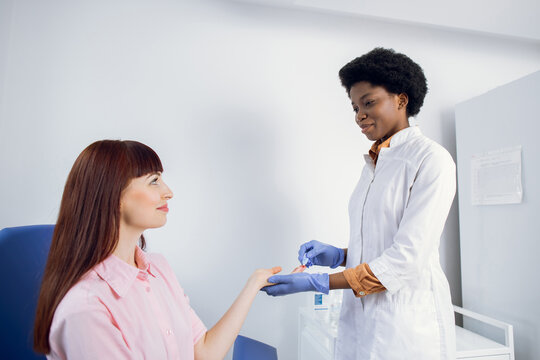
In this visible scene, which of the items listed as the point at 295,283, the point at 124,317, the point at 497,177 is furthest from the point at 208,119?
the point at 497,177

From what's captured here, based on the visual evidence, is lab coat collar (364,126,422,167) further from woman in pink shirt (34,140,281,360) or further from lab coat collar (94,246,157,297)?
lab coat collar (94,246,157,297)

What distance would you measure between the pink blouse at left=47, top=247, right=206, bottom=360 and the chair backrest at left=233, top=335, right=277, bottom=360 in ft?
→ 0.63

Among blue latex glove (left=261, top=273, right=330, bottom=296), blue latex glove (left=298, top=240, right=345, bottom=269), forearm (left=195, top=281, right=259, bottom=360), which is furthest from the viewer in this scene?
blue latex glove (left=298, top=240, right=345, bottom=269)

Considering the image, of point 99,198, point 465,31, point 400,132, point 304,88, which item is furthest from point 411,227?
point 465,31

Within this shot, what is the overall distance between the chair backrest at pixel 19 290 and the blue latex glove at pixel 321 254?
842mm

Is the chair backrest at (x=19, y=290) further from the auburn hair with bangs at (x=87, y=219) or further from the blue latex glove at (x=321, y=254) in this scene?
the blue latex glove at (x=321, y=254)

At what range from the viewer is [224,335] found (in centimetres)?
97

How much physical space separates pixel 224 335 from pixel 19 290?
545 mm

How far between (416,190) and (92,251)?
0.87m

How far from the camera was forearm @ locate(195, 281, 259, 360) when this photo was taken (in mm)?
951

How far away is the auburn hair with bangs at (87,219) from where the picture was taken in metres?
0.75

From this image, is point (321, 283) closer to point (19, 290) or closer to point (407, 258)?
point (407, 258)

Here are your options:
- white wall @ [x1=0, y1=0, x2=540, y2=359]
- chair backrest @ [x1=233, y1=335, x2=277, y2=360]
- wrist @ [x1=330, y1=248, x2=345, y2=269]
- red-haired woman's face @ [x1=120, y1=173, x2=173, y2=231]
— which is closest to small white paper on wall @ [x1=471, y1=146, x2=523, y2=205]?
white wall @ [x1=0, y1=0, x2=540, y2=359]

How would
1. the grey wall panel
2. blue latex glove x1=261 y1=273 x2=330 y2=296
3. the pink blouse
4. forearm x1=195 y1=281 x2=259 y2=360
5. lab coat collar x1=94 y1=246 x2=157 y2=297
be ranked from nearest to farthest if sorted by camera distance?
the pink blouse → lab coat collar x1=94 y1=246 x2=157 y2=297 → forearm x1=195 y1=281 x2=259 y2=360 → blue latex glove x1=261 y1=273 x2=330 y2=296 → the grey wall panel
